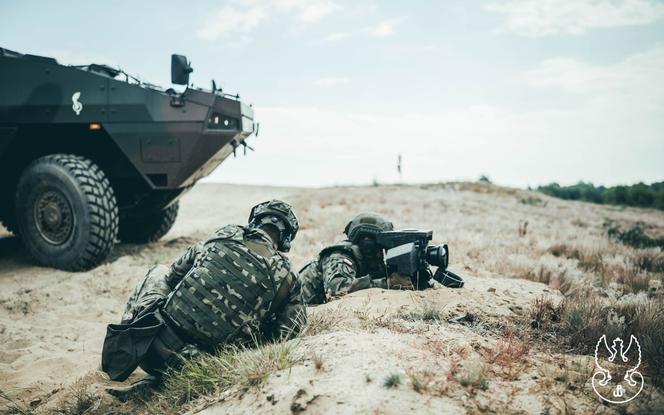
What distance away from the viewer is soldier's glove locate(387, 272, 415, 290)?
4.71 m

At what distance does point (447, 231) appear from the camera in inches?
400

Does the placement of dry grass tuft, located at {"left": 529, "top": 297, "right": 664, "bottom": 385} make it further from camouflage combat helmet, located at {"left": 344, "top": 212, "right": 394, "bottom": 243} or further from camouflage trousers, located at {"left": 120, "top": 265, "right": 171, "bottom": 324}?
camouflage trousers, located at {"left": 120, "top": 265, "right": 171, "bottom": 324}

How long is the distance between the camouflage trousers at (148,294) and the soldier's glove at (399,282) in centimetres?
205

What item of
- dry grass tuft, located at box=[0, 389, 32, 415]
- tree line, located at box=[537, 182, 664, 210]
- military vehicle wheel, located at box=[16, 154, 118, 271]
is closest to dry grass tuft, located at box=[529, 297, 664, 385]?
dry grass tuft, located at box=[0, 389, 32, 415]

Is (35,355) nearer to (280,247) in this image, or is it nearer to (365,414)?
(280,247)

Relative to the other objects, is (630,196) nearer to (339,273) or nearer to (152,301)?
(339,273)

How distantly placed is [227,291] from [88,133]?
17.5 ft

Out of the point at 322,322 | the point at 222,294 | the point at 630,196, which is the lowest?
the point at 322,322

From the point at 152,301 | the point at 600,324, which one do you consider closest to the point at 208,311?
the point at 152,301

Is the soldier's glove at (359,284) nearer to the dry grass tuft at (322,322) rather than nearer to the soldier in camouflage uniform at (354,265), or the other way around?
the soldier in camouflage uniform at (354,265)

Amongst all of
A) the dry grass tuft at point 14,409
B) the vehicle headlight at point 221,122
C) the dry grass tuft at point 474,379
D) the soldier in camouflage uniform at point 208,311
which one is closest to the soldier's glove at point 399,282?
the soldier in camouflage uniform at point 208,311

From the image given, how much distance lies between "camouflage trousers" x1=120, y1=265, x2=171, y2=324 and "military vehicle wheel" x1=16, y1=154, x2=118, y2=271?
3.04m

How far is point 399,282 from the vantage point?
476cm

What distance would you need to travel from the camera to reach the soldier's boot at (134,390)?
3238 millimetres
